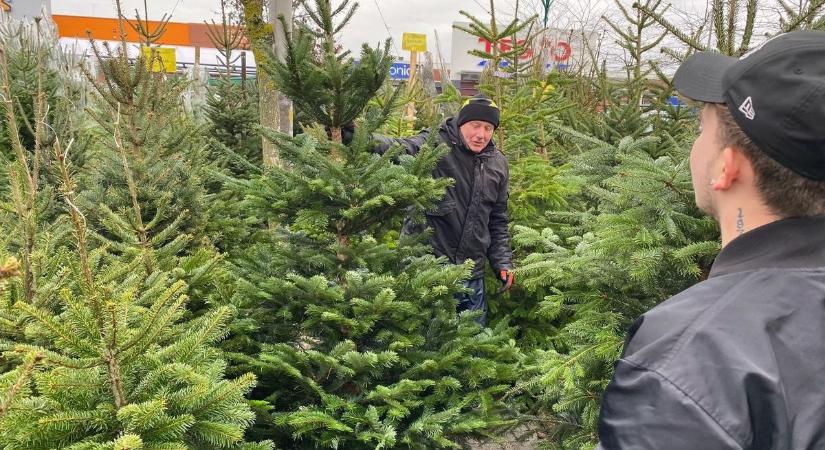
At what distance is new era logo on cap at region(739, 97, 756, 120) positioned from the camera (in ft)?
3.67

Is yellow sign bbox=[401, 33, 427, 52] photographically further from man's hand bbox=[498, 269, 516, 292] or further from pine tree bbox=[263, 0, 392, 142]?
pine tree bbox=[263, 0, 392, 142]

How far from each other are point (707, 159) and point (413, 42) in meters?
11.2

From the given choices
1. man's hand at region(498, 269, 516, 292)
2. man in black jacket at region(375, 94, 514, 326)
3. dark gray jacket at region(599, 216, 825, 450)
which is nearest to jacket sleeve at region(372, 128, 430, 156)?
man in black jacket at region(375, 94, 514, 326)

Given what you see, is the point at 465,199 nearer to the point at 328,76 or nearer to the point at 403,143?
the point at 403,143

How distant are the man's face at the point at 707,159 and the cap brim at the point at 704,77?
3 centimetres

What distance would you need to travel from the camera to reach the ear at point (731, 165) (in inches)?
45.9

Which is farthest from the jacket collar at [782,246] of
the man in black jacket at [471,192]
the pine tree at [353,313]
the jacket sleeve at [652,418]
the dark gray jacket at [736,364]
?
the man in black jacket at [471,192]

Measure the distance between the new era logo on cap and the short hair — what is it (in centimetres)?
4

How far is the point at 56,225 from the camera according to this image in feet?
11.7

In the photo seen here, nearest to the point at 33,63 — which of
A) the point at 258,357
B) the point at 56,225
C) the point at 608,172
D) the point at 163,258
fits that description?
the point at 56,225

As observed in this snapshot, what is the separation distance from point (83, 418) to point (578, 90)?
947 cm

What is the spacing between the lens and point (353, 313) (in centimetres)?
284

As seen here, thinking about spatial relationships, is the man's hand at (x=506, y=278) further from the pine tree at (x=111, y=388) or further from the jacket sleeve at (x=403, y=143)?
the pine tree at (x=111, y=388)

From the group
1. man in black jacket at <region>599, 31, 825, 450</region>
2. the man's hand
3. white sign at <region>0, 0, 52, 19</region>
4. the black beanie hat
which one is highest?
white sign at <region>0, 0, 52, 19</region>
